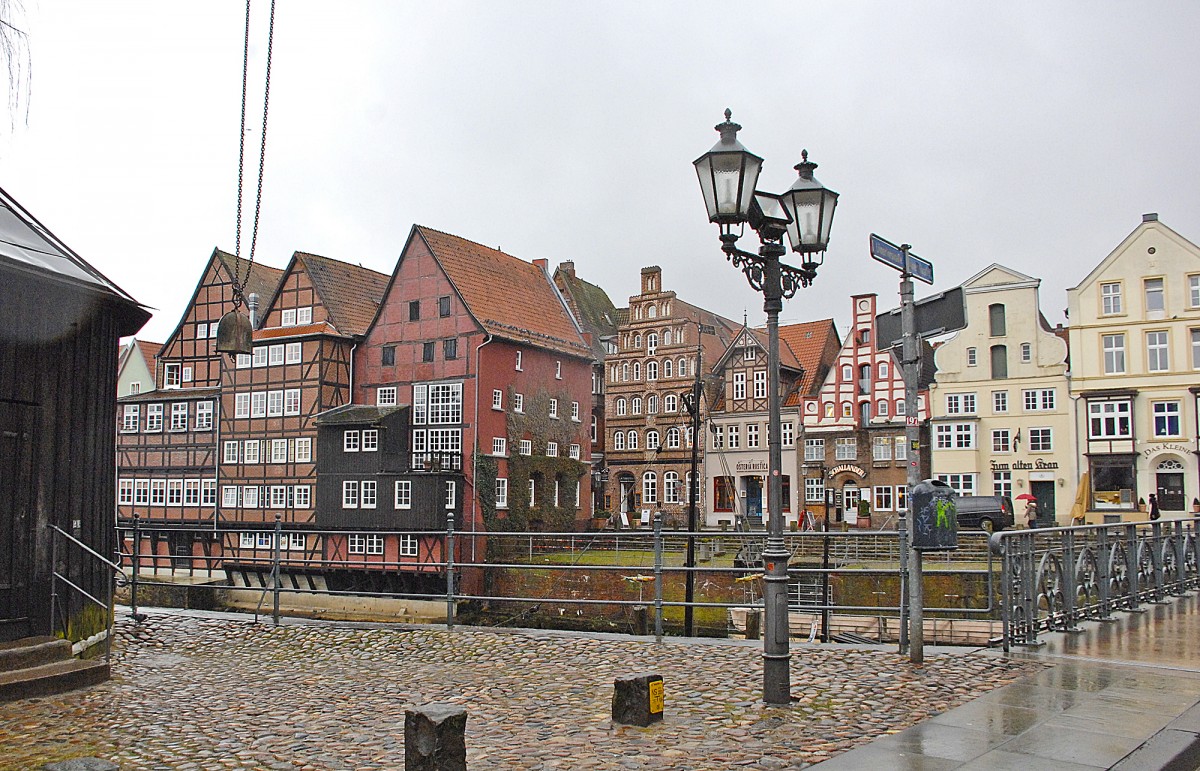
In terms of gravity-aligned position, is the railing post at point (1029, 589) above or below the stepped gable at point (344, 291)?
below

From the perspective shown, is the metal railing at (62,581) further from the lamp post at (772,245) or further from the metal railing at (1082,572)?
the metal railing at (1082,572)

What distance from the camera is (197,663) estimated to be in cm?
1028

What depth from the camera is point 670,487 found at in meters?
55.4

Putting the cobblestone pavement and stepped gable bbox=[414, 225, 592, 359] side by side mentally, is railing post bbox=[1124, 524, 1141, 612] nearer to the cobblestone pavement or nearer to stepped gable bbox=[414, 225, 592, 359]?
the cobblestone pavement

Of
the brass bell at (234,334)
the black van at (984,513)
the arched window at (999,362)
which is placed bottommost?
the black van at (984,513)

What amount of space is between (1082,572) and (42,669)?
10839 millimetres

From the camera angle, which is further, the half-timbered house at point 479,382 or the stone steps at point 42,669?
the half-timbered house at point 479,382

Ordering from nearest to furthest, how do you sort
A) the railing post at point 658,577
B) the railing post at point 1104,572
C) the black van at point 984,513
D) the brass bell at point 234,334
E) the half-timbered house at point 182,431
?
the railing post at point 658,577, the brass bell at point 234,334, the railing post at point 1104,572, the black van at point 984,513, the half-timbered house at point 182,431

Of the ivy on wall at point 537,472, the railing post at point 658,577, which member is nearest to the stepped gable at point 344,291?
the ivy on wall at point 537,472

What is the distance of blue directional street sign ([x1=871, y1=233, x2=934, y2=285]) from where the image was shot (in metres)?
8.93

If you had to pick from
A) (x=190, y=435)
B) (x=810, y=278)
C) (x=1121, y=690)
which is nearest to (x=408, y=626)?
(x=810, y=278)

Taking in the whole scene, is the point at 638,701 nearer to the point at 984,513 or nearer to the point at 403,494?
the point at 403,494

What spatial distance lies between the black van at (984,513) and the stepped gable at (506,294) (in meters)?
18.4

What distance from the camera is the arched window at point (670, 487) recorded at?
5500 cm
